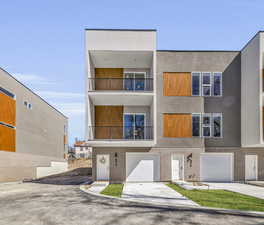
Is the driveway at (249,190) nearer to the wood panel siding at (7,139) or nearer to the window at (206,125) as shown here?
the window at (206,125)

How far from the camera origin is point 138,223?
7445 millimetres

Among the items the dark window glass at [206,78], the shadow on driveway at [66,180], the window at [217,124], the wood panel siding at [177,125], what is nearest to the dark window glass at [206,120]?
the window at [217,124]

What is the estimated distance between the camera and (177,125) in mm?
17047

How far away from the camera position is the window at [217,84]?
17.5 meters

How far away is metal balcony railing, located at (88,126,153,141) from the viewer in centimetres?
1692

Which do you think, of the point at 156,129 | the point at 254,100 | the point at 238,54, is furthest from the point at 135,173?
the point at 238,54

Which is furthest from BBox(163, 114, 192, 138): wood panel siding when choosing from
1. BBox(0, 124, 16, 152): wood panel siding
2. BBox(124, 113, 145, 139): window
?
BBox(0, 124, 16, 152): wood panel siding

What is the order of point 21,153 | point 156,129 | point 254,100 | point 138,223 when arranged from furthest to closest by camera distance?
1. point 21,153
2. point 156,129
3. point 254,100
4. point 138,223

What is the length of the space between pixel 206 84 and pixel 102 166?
31.4ft

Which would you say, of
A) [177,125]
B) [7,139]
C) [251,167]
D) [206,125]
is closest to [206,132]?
[206,125]

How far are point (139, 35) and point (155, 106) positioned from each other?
482 cm

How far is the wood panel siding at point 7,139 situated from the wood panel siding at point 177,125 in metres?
13.1

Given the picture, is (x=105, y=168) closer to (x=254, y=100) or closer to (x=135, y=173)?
(x=135, y=173)

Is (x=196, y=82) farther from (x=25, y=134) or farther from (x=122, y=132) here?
(x=25, y=134)
